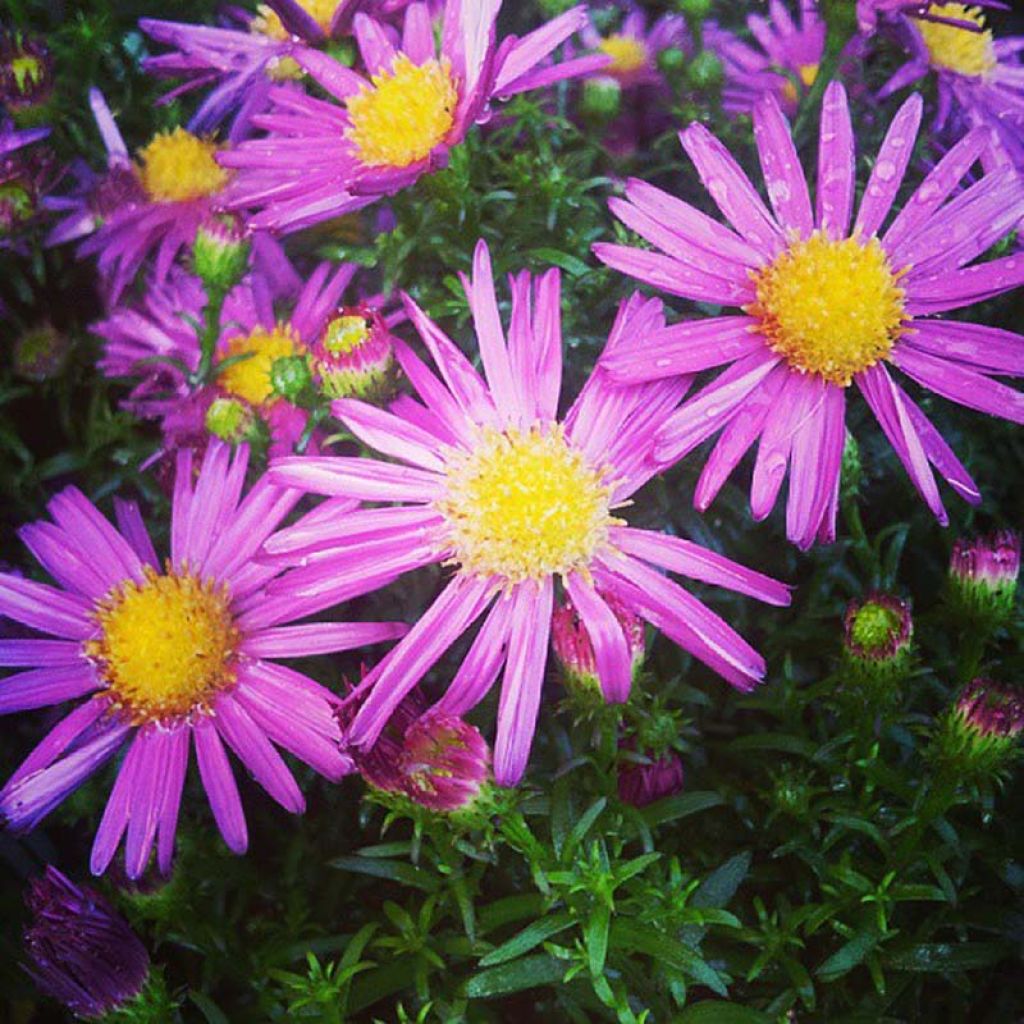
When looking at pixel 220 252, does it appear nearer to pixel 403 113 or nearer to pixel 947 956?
pixel 403 113

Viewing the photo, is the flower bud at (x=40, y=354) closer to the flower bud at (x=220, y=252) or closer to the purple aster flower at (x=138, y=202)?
the purple aster flower at (x=138, y=202)

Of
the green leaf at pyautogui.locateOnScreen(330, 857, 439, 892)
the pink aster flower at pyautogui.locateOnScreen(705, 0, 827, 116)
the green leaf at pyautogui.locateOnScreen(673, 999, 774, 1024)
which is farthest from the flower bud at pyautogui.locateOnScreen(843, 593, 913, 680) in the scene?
the pink aster flower at pyautogui.locateOnScreen(705, 0, 827, 116)

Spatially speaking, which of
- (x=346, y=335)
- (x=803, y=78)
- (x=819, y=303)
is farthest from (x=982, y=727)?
(x=803, y=78)

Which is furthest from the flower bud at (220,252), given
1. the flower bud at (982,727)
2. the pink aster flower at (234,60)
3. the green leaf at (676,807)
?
the flower bud at (982,727)

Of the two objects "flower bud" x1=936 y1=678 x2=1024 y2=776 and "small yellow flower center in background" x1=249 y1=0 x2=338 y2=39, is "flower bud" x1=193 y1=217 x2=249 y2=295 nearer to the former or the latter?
"small yellow flower center in background" x1=249 y1=0 x2=338 y2=39

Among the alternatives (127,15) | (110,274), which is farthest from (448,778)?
(127,15)

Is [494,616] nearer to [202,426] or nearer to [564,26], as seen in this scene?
[202,426]
